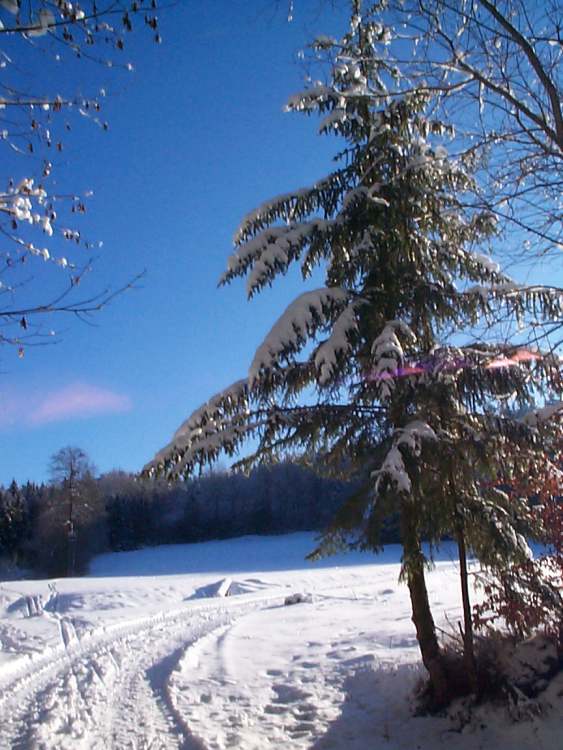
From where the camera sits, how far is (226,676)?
10.8m

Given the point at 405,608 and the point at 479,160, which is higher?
the point at 479,160

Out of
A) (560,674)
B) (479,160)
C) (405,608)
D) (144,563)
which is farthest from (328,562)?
(479,160)

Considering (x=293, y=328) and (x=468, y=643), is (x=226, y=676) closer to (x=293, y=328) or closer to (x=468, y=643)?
(x=468, y=643)

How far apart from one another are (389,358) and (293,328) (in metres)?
1.11

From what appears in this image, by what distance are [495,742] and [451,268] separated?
5198mm

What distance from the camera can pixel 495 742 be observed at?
5793mm

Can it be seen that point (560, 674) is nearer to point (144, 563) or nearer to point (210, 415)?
point (210, 415)

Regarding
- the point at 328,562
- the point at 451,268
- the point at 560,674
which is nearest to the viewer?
the point at 560,674

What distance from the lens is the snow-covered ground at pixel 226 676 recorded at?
6.72 metres

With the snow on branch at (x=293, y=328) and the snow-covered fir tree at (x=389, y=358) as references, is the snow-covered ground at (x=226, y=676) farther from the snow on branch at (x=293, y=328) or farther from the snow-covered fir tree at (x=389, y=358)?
the snow on branch at (x=293, y=328)

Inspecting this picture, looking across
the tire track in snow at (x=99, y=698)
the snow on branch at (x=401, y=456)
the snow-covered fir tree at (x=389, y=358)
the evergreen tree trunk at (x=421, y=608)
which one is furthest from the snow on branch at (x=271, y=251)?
the tire track in snow at (x=99, y=698)

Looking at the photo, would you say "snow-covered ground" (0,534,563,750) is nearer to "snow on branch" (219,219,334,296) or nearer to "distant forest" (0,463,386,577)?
"snow on branch" (219,219,334,296)

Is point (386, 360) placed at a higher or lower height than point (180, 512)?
higher

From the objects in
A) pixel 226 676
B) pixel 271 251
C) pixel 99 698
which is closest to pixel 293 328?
pixel 271 251
